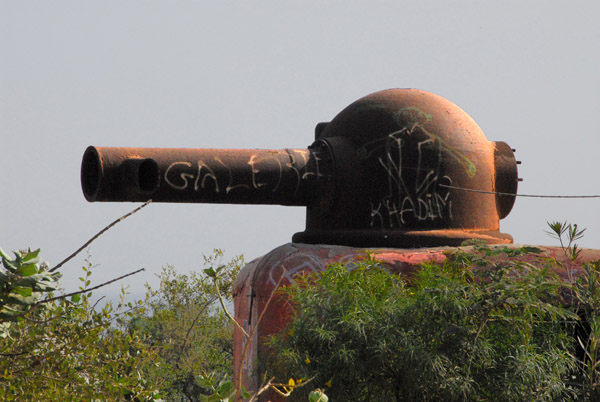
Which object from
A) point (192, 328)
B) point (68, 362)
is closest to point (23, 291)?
point (68, 362)

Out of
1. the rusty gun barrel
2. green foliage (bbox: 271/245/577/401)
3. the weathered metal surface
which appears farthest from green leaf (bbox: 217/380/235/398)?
the rusty gun barrel

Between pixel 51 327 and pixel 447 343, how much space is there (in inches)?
127

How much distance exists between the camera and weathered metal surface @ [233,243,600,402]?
26.3 ft

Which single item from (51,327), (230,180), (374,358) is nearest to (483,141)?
(230,180)

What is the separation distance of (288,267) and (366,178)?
131 centimetres

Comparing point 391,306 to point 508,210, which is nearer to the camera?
point 391,306

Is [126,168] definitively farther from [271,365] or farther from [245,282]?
[271,365]

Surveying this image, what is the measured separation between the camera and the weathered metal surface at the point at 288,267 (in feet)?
26.3

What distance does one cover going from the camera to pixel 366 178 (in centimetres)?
874

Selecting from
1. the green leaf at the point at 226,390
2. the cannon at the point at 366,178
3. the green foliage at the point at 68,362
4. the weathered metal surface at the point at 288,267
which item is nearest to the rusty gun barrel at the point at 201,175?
the cannon at the point at 366,178

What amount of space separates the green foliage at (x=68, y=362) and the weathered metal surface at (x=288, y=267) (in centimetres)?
301

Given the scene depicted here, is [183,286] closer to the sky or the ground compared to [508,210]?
closer to the ground

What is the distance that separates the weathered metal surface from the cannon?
0.43m

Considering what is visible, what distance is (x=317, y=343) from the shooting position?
268 inches
